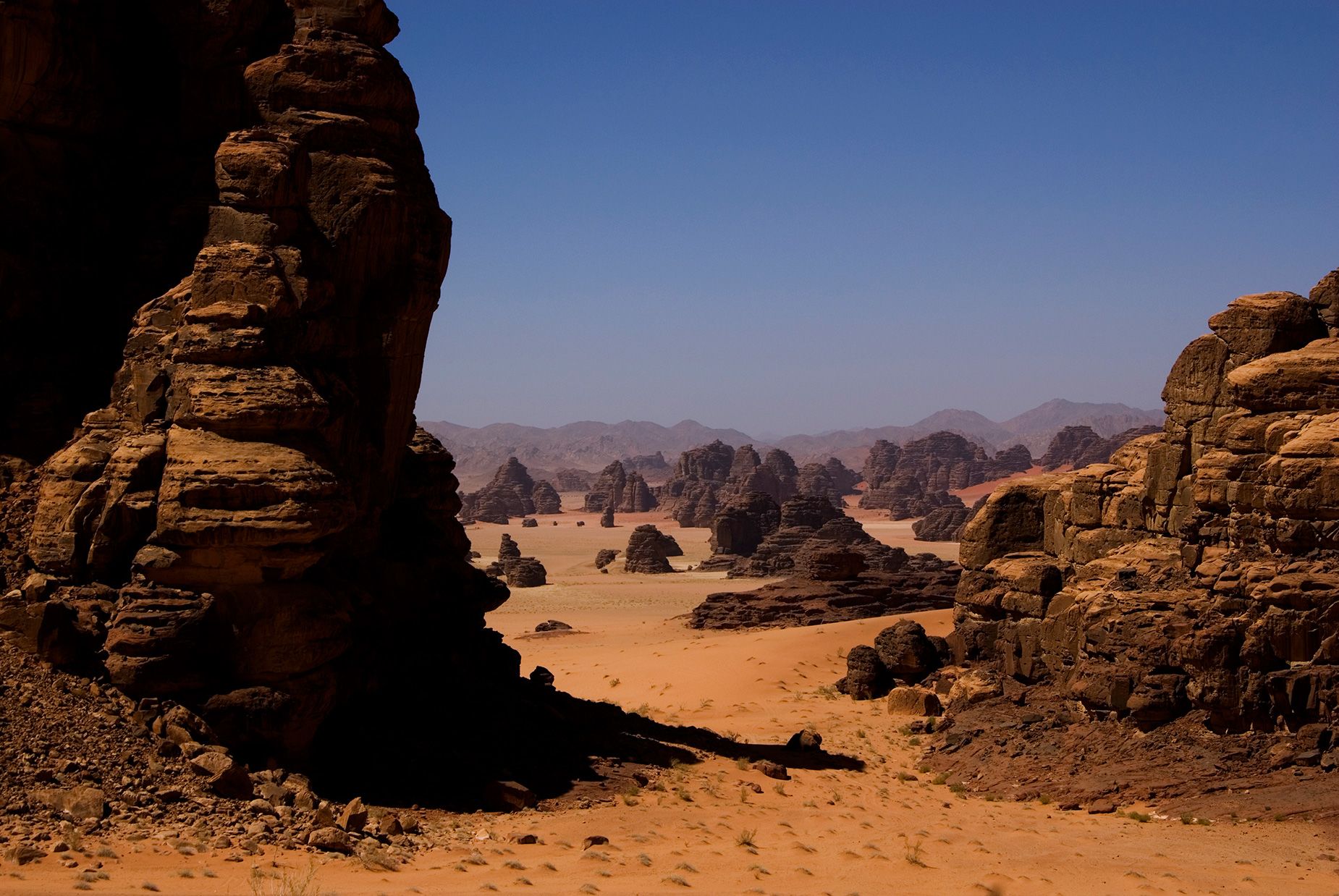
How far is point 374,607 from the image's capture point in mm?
17703

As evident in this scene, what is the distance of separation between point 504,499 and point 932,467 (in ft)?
155

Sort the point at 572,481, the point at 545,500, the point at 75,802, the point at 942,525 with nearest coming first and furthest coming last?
the point at 75,802, the point at 942,525, the point at 545,500, the point at 572,481

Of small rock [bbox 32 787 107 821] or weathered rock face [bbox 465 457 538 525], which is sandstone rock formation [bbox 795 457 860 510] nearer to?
weathered rock face [bbox 465 457 538 525]

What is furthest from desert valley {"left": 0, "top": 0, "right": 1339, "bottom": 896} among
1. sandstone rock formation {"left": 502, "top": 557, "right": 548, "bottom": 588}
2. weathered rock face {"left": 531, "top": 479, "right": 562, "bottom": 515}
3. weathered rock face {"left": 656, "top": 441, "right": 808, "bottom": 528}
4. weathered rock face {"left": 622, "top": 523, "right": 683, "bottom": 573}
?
weathered rock face {"left": 531, "top": 479, "right": 562, "bottom": 515}

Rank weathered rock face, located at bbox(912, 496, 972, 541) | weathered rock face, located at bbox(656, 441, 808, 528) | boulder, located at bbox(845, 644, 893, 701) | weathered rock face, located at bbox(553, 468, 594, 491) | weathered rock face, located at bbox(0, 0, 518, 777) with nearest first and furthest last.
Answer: weathered rock face, located at bbox(0, 0, 518, 777) → boulder, located at bbox(845, 644, 893, 701) → weathered rock face, located at bbox(912, 496, 972, 541) → weathered rock face, located at bbox(656, 441, 808, 528) → weathered rock face, located at bbox(553, 468, 594, 491)

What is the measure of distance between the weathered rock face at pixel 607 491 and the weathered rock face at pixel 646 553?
50.9 meters

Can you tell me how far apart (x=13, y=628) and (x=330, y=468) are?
3990mm

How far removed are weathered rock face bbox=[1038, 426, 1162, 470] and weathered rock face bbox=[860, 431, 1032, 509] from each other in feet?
25.3

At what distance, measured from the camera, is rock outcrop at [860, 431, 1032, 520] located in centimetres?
12481

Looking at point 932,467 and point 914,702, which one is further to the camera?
point 932,467

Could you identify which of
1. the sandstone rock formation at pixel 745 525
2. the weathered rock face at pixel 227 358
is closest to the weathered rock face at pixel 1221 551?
the weathered rock face at pixel 227 358

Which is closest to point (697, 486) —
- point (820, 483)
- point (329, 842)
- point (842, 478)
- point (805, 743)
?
point (820, 483)

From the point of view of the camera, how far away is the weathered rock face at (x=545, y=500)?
130750 mm

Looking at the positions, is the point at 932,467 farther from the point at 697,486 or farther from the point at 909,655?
the point at 909,655
